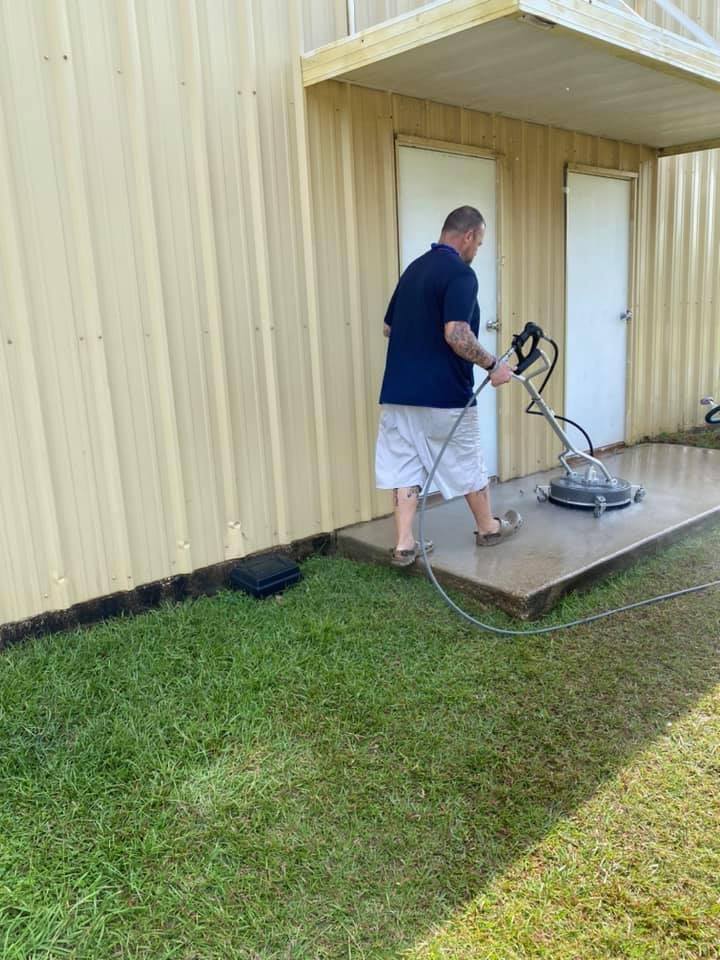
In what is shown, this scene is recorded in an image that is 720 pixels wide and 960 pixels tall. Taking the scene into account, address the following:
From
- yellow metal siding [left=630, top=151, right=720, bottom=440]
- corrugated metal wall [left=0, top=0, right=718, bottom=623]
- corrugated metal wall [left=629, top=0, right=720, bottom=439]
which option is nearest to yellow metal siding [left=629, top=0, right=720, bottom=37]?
corrugated metal wall [left=629, top=0, right=720, bottom=439]

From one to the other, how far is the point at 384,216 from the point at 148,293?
1.54 metres

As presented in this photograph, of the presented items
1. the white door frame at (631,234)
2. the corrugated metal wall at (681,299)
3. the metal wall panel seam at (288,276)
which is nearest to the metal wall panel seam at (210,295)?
the metal wall panel seam at (288,276)

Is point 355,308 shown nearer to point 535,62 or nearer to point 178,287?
point 178,287

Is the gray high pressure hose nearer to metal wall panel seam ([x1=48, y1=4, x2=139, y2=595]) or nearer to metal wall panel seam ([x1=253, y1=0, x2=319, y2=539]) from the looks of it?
metal wall panel seam ([x1=253, y1=0, x2=319, y2=539])

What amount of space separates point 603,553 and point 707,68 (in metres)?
2.69

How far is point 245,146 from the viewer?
351 centimetres

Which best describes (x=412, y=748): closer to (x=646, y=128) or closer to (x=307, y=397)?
(x=307, y=397)

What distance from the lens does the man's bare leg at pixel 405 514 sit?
12.0ft

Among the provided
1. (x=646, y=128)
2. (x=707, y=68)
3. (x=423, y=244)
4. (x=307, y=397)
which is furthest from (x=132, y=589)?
(x=646, y=128)

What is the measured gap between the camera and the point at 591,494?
167 inches

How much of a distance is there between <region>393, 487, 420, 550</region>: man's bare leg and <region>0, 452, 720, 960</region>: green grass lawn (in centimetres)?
45

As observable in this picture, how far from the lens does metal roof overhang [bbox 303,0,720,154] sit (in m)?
3.15

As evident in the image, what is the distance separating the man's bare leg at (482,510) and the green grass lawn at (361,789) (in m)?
0.67

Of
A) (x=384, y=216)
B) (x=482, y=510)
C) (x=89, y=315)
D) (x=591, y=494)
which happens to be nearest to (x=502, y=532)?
(x=482, y=510)
